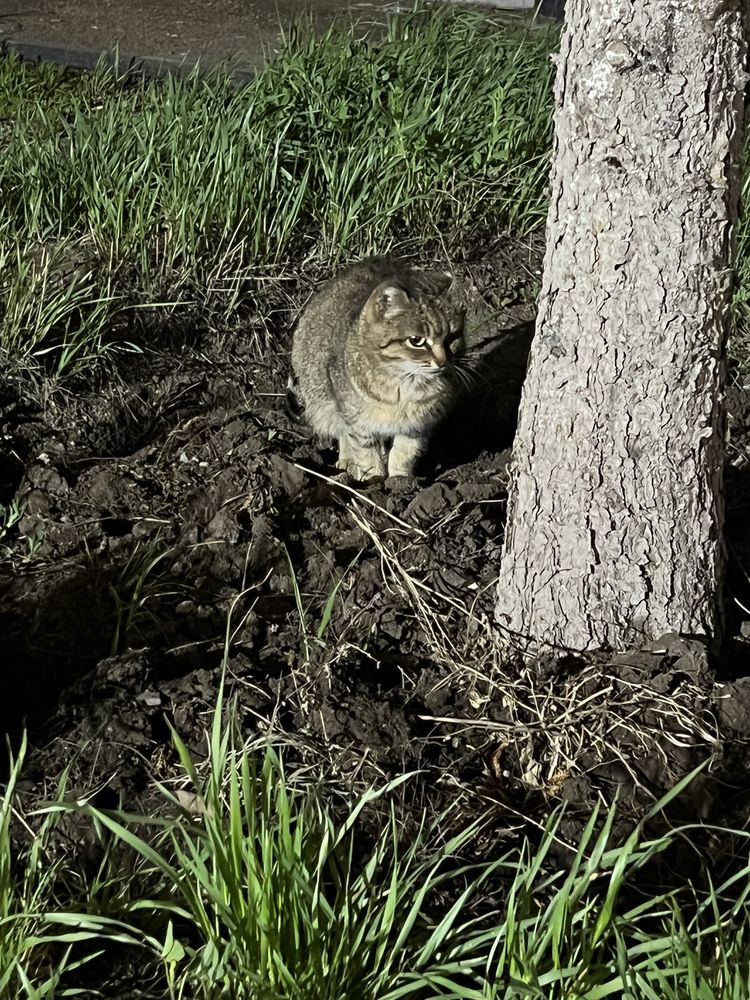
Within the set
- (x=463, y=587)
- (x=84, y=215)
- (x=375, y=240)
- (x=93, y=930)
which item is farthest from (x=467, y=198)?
(x=93, y=930)

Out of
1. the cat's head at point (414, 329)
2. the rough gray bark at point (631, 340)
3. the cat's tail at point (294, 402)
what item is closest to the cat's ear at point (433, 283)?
the cat's head at point (414, 329)

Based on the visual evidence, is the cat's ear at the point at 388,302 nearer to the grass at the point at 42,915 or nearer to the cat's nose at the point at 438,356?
the cat's nose at the point at 438,356

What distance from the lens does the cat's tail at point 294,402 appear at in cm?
439

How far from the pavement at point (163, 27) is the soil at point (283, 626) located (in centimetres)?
237

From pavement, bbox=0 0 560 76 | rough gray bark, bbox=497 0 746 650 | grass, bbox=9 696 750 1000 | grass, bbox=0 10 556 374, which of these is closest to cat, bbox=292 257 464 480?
grass, bbox=0 10 556 374

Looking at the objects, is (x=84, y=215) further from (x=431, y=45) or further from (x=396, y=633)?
(x=396, y=633)

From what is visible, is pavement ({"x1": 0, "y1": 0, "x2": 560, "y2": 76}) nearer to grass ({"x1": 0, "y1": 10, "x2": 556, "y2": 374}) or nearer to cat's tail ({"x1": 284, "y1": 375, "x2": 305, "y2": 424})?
grass ({"x1": 0, "y1": 10, "x2": 556, "y2": 374})

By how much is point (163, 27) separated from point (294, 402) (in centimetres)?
318

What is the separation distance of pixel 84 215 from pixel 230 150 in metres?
0.60

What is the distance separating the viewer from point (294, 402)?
4473mm

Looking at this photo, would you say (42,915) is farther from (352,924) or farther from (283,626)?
(283,626)

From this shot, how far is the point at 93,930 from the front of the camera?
→ 7.63 ft

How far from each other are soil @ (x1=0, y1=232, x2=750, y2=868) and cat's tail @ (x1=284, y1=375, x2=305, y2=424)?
0.13m

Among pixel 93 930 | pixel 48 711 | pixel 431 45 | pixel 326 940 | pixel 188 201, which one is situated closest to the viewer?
pixel 326 940
